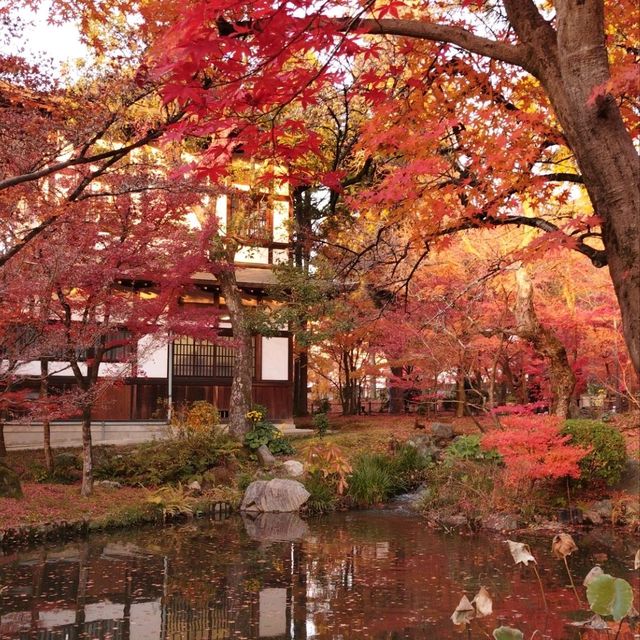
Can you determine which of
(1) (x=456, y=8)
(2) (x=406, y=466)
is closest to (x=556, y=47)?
(1) (x=456, y=8)

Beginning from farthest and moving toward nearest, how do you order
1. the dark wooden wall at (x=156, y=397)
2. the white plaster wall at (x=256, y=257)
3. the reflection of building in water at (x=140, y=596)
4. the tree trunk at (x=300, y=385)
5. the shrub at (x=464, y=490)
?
the tree trunk at (x=300, y=385)
the white plaster wall at (x=256, y=257)
the dark wooden wall at (x=156, y=397)
the shrub at (x=464, y=490)
the reflection of building in water at (x=140, y=596)

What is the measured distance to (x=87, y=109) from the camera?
22.1 feet

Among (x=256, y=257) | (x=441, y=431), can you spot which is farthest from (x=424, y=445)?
(x=256, y=257)

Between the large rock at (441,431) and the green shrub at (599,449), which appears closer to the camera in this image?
the green shrub at (599,449)

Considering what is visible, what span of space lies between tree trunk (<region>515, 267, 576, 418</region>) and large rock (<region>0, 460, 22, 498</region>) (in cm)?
816

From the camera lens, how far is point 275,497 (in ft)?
39.8

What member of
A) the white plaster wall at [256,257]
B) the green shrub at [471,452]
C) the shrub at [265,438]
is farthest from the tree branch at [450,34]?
the white plaster wall at [256,257]

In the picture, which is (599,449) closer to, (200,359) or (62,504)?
(62,504)

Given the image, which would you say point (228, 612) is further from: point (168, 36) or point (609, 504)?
point (609, 504)

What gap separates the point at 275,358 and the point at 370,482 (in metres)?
6.38

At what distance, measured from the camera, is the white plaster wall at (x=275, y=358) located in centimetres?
1853

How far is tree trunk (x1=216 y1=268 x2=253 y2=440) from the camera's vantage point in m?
15.6

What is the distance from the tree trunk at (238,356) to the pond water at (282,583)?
497 cm

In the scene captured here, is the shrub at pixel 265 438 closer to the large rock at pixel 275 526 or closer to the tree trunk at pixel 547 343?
the large rock at pixel 275 526
